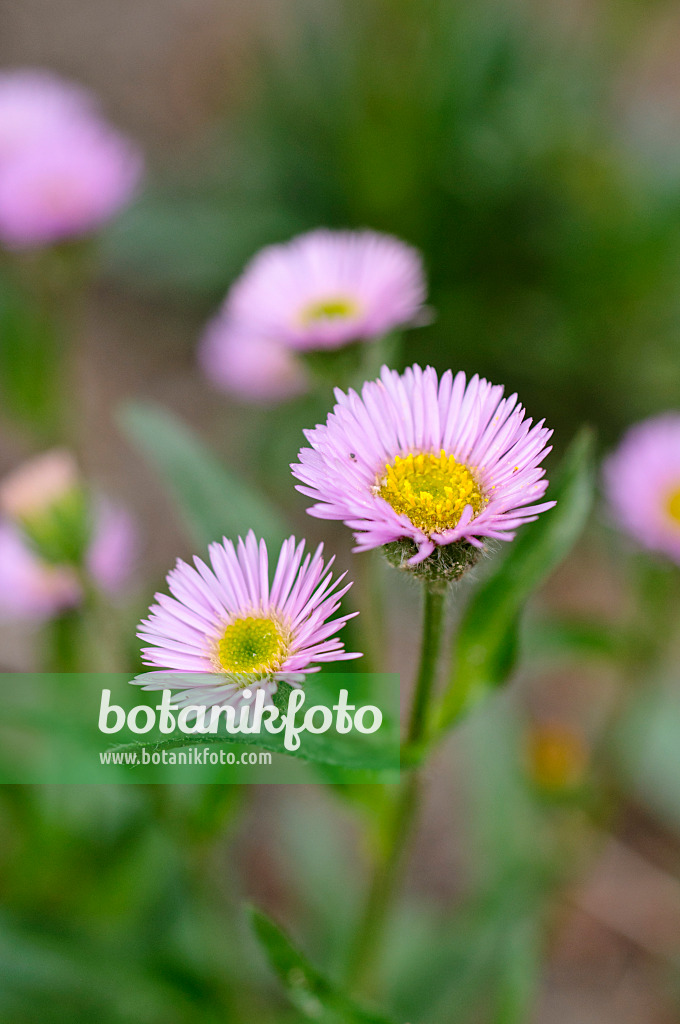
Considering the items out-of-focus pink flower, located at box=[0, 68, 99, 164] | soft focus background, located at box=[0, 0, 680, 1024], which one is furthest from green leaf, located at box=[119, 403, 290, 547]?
out-of-focus pink flower, located at box=[0, 68, 99, 164]

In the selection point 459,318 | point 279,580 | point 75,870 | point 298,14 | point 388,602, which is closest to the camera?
point 279,580

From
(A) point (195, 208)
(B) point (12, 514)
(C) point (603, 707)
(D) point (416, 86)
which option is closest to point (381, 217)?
(D) point (416, 86)

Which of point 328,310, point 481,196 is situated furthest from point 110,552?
point 481,196

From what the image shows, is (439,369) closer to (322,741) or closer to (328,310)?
(328,310)

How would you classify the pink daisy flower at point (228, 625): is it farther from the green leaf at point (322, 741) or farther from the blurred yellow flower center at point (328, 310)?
the blurred yellow flower center at point (328, 310)

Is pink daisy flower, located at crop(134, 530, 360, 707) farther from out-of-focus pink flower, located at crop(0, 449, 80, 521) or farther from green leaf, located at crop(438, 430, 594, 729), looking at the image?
out-of-focus pink flower, located at crop(0, 449, 80, 521)

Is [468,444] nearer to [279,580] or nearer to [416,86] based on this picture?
[279,580]
